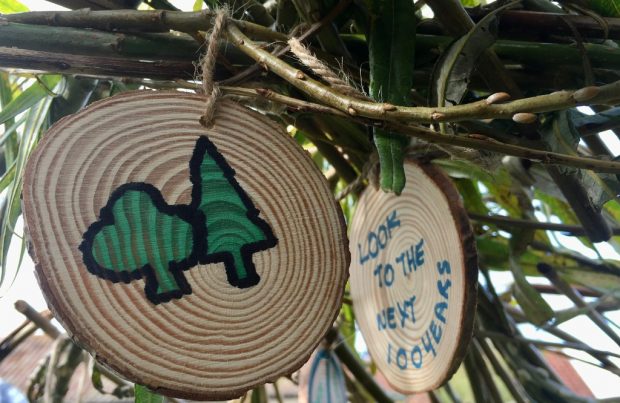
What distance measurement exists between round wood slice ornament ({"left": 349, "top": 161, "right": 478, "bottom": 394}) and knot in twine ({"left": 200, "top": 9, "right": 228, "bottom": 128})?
201mm

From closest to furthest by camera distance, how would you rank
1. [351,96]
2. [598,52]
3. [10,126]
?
[351,96]
[598,52]
[10,126]

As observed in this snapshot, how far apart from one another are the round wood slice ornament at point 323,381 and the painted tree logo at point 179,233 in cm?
31

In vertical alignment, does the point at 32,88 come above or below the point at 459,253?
above

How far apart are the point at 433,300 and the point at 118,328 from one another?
0.88 ft

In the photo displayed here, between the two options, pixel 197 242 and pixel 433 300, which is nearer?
pixel 197 242

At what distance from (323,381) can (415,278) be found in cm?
19

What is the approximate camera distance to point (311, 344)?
0.40 metres

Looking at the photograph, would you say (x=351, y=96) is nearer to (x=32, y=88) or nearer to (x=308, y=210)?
(x=308, y=210)

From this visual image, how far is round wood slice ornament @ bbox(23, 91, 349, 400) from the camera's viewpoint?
13.6 inches

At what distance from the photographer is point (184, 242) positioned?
0.37 m

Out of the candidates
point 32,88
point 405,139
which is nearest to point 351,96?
point 405,139

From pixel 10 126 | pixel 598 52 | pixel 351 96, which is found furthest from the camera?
pixel 10 126

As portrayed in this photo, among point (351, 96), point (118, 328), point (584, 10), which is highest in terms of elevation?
point (584, 10)

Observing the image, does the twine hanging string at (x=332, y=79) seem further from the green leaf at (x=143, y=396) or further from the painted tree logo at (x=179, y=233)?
the green leaf at (x=143, y=396)
